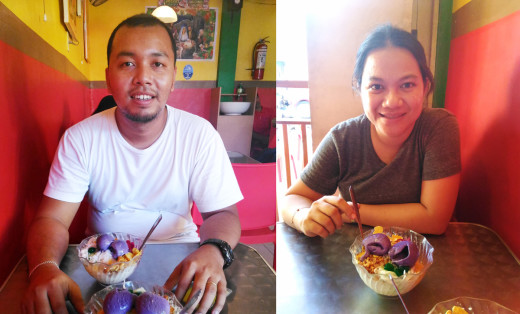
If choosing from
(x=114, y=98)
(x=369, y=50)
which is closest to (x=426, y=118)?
(x=369, y=50)

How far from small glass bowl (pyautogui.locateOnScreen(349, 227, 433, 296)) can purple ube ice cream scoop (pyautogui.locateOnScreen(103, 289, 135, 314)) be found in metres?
0.27

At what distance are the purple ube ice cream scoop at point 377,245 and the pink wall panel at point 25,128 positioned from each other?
400 mm

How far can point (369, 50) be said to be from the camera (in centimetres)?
45

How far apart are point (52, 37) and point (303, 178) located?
0.37 meters

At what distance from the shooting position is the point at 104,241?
45 cm

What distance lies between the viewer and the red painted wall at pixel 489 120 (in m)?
0.42

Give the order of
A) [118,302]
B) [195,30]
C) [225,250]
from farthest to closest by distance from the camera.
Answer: [225,250], [195,30], [118,302]

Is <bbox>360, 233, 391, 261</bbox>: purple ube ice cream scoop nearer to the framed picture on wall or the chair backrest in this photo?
the chair backrest

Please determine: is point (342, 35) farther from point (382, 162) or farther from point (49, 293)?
point (49, 293)

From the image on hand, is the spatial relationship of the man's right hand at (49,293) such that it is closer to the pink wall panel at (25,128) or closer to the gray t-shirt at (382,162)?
the pink wall panel at (25,128)

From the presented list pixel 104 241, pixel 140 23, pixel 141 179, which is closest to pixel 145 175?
pixel 141 179

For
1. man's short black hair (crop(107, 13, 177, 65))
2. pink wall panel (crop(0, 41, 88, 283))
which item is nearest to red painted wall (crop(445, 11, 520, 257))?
man's short black hair (crop(107, 13, 177, 65))

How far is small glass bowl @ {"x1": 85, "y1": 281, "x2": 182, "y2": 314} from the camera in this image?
1.28 feet

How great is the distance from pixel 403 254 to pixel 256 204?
27 centimetres
